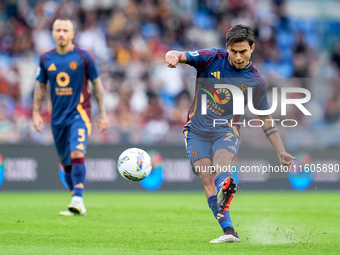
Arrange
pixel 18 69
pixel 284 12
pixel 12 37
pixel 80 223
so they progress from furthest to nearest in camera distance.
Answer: pixel 284 12, pixel 12 37, pixel 18 69, pixel 80 223

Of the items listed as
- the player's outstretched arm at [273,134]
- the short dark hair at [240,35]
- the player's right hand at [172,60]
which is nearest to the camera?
the player's right hand at [172,60]

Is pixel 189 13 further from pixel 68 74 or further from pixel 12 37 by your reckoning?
pixel 68 74

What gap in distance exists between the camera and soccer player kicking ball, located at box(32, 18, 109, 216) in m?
10.6

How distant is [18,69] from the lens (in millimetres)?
16969

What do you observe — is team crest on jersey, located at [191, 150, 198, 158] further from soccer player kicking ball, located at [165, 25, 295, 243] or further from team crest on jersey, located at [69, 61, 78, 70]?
team crest on jersey, located at [69, 61, 78, 70]

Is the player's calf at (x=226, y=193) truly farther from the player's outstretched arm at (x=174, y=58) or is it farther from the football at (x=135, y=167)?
the football at (x=135, y=167)

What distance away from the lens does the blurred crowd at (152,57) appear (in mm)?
16656

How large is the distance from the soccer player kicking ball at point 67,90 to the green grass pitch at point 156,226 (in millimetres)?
1175

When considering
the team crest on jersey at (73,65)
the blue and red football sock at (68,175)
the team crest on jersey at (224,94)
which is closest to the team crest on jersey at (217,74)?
the team crest on jersey at (224,94)

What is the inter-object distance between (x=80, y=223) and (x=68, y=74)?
8.71ft

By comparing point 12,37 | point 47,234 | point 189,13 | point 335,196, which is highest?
point 189,13

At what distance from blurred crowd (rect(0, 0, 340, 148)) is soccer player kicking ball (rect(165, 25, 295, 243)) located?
8.59 meters

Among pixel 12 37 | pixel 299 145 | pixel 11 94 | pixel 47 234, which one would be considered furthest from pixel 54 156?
pixel 47 234

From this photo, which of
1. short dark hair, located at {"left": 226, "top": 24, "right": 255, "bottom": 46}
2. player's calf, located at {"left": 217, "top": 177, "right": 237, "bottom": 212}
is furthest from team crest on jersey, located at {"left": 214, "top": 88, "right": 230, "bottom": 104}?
player's calf, located at {"left": 217, "top": 177, "right": 237, "bottom": 212}
